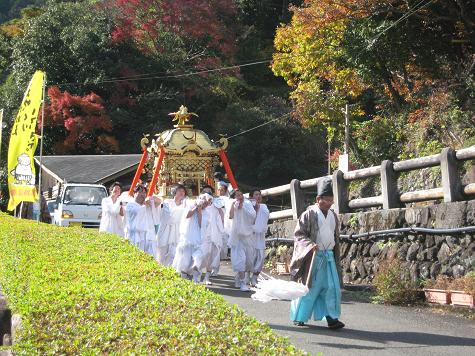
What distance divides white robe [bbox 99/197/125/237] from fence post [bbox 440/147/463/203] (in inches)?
312

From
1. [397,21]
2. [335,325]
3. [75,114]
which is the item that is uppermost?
[75,114]

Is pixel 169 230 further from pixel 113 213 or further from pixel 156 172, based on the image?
pixel 156 172

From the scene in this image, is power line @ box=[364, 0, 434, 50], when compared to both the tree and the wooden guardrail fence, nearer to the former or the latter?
the tree

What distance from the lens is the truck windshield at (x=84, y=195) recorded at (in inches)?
996

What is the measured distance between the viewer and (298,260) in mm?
10023

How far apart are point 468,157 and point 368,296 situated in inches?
104

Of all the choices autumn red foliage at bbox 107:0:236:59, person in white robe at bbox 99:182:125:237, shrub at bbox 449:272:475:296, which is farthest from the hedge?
autumn red foliage at bbox 107:0:236:59

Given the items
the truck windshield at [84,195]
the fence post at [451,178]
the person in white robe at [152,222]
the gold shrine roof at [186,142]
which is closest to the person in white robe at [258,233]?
the person in white robe at [152,222]

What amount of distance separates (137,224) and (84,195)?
9.43 meters

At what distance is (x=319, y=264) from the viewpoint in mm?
10133

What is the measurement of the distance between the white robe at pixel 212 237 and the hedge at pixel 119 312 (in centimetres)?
540

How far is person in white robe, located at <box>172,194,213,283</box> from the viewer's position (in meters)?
14.8

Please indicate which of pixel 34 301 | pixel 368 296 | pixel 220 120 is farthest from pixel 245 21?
pixel 34 301

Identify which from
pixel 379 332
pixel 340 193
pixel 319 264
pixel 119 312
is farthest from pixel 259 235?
pixel 119 312
